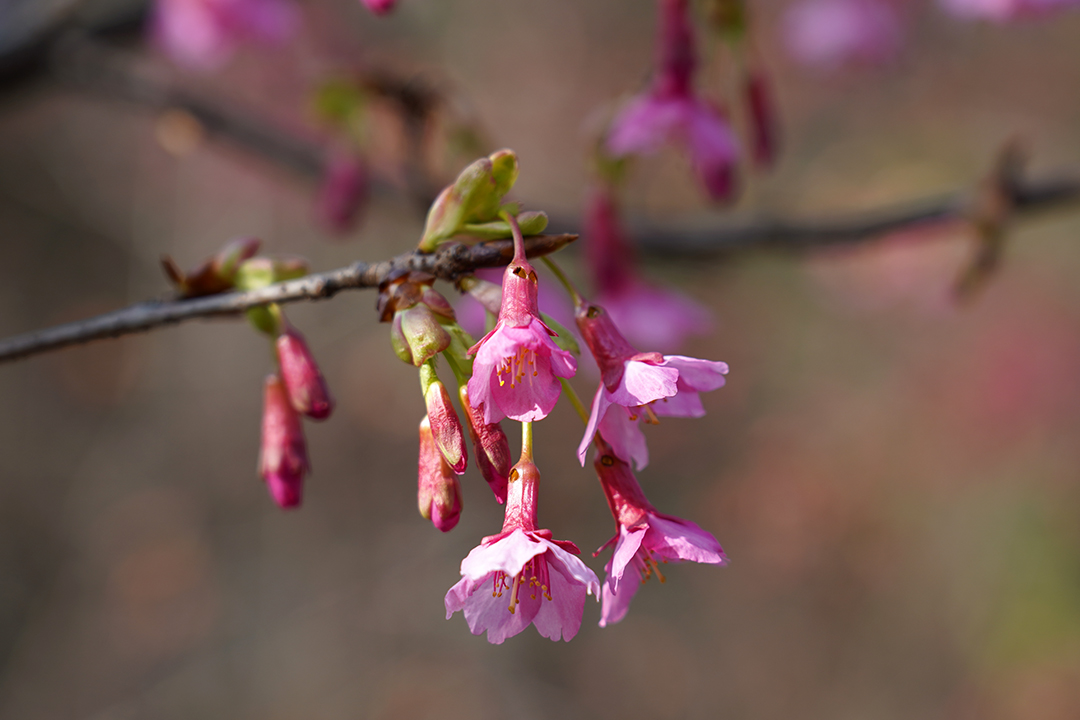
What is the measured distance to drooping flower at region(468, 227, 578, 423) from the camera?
61cm

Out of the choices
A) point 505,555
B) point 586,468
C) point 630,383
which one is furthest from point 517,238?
point 586,468

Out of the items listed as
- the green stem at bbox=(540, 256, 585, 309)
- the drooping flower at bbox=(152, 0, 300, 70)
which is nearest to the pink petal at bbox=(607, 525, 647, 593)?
the green stem at bbox=(540, 256, 585, 309)

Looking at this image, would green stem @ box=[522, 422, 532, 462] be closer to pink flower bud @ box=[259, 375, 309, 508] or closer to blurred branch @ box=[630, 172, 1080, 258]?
pink flower bud @ box=[259, 375, 309, 508]

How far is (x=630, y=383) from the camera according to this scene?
66 cm

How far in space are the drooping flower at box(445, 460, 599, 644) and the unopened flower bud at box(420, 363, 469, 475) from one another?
0.21ft

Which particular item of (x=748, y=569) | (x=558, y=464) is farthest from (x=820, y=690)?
(x=558, y=464)

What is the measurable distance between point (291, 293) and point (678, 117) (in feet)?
2.46

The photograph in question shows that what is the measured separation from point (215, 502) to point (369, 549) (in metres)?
0.94

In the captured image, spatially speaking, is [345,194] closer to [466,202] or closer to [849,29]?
[466,202]

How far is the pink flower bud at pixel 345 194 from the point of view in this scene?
5.27 ft

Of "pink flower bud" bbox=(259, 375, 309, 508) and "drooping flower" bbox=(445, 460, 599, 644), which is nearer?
"drooping flower" bbox=(445, 460, 599, 644)

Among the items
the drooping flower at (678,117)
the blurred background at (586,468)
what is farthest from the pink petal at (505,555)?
the blurred background at (586,468)

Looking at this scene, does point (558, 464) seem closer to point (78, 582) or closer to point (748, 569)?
point (748, 569)

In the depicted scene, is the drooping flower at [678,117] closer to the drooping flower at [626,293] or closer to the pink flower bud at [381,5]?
the drooping flower at [626,293]
